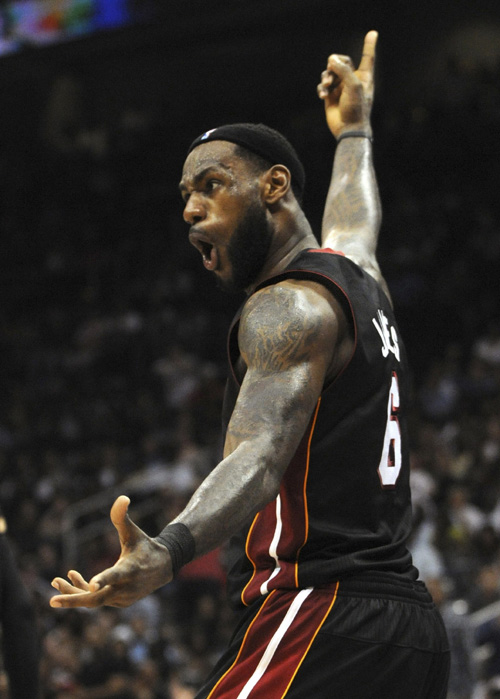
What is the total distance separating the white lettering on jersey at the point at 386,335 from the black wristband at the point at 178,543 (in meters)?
0.86

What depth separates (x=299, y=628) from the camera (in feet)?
8.29

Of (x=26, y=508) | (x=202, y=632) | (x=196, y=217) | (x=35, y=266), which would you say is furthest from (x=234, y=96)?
(x=196, y=217)

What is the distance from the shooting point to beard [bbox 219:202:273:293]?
9.24 ft

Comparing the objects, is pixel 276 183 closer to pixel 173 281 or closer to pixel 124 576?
pixel 124 576

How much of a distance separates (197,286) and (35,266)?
3.58 meters

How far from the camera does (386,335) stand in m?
2.82

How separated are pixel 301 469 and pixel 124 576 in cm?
69

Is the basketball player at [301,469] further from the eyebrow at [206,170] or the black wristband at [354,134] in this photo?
the black wristband at [354,134]

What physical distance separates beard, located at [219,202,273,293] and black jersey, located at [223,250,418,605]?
0.47 ft

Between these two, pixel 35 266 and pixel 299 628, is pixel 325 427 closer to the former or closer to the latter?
pixel 299 628

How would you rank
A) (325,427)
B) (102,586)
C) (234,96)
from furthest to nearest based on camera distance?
(234,96), (325,427), (102,586)

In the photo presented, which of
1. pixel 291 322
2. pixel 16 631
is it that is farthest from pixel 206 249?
pixel 16 631

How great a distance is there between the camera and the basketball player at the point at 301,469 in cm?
241

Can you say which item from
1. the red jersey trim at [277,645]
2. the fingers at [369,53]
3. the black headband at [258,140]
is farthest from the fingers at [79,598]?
the fingers at [369,53]
